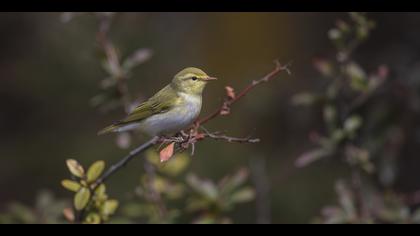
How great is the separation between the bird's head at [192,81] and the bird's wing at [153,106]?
171mm

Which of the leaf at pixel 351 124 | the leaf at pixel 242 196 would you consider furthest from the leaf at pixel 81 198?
the leaf at pixel 351 124

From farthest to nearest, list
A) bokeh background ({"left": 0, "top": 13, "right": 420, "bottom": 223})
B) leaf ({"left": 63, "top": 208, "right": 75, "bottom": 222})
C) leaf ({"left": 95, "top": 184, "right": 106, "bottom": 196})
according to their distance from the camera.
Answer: bokeh background ({"left": 0, "top": 13, "right": 420, "bottom": 223})
leaf ({"left": 63, "top": 208, "right": 75, "bottom": 222})
leaf ({"left": 95, "top": 184, "right": 106, "bottom": 196})

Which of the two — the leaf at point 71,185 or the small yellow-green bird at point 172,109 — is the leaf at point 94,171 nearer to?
the leaf at point 71,185

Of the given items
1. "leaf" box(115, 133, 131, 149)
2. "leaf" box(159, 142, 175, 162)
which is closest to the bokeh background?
"leaf" box(115, 133, 131, 149)

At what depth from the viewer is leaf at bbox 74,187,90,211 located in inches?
101

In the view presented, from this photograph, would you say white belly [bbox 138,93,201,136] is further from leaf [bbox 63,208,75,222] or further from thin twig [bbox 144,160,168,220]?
leaf [bbox 63,208,75,222]

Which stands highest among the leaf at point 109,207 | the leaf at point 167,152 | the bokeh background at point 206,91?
the bokeh background at point 206,91

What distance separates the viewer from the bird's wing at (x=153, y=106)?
2729 mm

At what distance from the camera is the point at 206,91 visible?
18.1 feet

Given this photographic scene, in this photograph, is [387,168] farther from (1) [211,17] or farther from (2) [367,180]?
(1) [211,17]

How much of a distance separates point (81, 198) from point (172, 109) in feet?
1.66

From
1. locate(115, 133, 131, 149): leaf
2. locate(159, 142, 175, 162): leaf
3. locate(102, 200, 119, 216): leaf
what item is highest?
locate(115, 133, 131, 149): leaf

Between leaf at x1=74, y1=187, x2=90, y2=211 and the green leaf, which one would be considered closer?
leaf at x1=74, y1=187, x2=90, y2=211

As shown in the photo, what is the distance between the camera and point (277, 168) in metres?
4.81
